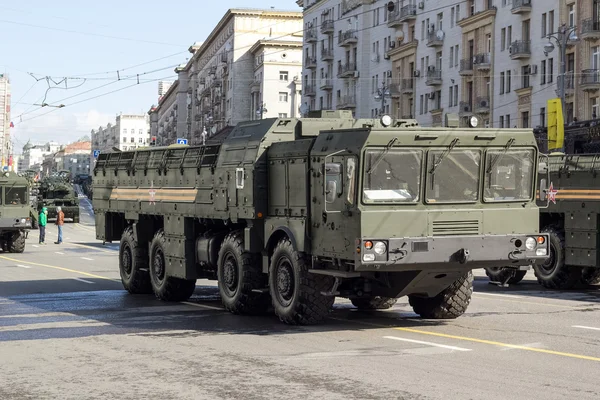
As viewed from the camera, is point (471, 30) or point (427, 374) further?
point (471, 30)

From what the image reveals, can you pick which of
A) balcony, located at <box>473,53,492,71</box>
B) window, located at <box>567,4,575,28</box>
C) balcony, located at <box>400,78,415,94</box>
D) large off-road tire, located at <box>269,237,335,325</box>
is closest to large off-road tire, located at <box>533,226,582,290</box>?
large off-road tire, located at <box>269,237,335,325</box>

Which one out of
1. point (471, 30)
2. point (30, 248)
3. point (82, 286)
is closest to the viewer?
point (82, 286)

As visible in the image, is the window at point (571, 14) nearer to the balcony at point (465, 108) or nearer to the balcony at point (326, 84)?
the balcony at point (465, 108)

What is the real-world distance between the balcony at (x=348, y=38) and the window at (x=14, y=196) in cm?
Result: 4964

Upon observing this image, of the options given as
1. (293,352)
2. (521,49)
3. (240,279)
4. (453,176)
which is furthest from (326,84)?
(293,352)

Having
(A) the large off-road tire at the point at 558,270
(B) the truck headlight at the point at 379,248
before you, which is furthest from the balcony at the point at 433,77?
(B) the truck headlight at the point at 379,248

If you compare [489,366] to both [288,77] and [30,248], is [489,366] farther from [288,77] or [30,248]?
[288,77]

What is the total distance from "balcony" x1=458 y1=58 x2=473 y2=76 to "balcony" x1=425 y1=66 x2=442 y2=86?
4.05 metres

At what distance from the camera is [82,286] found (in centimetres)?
2402

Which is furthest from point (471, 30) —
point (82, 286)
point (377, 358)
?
point (377, 358)

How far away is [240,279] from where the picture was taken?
16.9m

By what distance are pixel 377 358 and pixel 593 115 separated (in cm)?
4293

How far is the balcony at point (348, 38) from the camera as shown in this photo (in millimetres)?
89375

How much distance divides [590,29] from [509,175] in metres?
39.7
